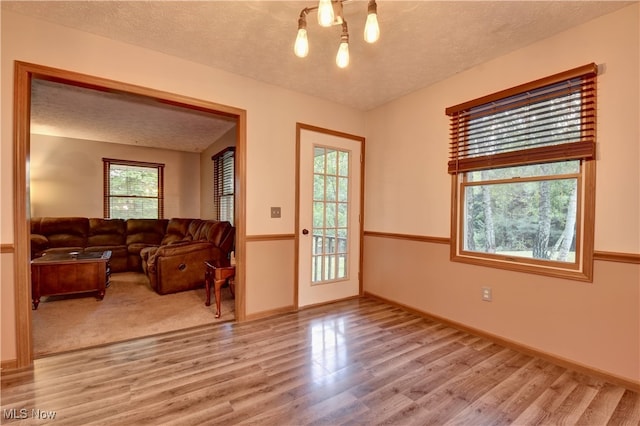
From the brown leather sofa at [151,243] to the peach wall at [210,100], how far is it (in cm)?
109

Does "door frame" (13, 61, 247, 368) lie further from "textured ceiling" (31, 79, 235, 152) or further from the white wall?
the white wall

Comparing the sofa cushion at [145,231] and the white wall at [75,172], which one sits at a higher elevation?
the white wall at [75,172]

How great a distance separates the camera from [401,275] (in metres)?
3.42

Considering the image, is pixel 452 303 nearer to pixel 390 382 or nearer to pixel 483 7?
pixel 390 382

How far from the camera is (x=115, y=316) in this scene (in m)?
3.09

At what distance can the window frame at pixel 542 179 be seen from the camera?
205 cm

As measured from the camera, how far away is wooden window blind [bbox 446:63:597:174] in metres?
2.08

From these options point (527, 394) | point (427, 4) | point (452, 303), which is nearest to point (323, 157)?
point (427, 4)

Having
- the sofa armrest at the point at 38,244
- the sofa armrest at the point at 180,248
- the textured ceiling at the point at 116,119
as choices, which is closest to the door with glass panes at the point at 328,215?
the textured ceiling at the point at 116,119

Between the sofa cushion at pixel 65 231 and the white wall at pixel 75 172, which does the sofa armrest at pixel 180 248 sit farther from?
→ the white wall at pixel 75 172

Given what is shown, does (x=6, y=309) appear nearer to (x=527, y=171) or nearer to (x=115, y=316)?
(x=115, y=316)

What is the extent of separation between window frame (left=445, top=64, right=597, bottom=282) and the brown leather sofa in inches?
110

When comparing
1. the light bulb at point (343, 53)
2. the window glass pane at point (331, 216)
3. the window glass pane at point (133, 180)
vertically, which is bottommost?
the window glass pane at point (331, 216)

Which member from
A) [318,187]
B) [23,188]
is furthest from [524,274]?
[23,188]
